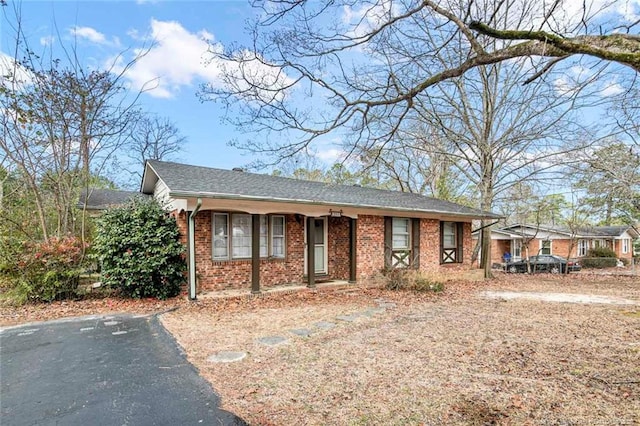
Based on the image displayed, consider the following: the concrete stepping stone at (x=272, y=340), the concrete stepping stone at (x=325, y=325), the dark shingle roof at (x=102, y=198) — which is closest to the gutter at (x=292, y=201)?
the concrete stepping stone at (x=325, y=325)

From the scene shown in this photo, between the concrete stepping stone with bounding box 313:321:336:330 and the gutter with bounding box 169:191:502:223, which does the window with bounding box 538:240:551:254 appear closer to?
the gutter with bounding box 169:191:502:223

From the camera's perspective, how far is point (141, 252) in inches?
332

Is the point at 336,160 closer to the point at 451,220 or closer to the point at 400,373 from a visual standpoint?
the point at 400,373

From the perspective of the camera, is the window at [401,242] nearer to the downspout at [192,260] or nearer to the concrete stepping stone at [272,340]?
the downspout at [192,260]

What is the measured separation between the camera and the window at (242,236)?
386 inches

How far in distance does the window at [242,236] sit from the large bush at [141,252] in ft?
3.66

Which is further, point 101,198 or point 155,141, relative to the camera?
point 155,141

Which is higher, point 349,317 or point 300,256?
point 300,256

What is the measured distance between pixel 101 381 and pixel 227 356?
4.68 feet

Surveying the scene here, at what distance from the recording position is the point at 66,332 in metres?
5.98

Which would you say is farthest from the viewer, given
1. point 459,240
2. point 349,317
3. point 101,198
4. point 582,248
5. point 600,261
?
point 582,248

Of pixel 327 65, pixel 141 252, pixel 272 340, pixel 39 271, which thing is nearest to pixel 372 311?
pixel 272 340

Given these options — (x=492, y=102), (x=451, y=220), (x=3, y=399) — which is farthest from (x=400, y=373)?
(x=492, y=102)

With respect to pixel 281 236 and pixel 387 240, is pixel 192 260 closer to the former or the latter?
pixel 281 236
